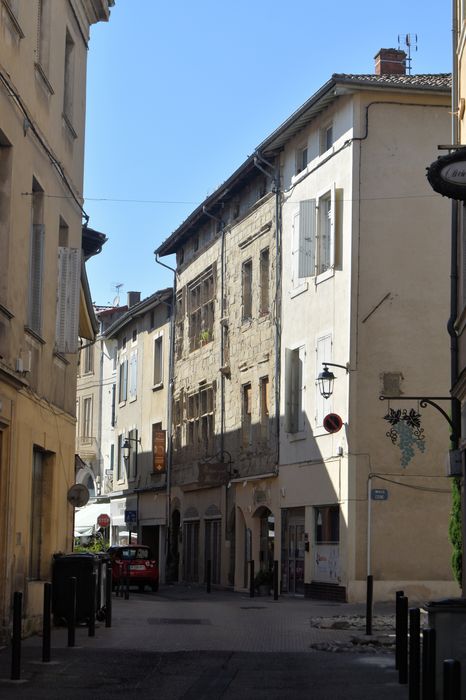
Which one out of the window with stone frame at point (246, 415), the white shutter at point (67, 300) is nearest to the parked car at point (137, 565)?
the window with stone frame at point (246, 415)

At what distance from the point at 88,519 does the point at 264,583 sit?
21.9 meters

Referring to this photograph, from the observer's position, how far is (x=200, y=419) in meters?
42.2

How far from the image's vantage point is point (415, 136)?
2942cm

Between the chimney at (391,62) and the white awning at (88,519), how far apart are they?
25.2 m

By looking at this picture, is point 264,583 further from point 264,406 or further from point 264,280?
point 264,280

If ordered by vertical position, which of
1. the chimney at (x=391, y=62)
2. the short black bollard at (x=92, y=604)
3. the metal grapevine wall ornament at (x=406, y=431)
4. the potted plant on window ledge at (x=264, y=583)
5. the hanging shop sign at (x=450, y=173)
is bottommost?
the potted plant on window ledge at (x=264, y=583)

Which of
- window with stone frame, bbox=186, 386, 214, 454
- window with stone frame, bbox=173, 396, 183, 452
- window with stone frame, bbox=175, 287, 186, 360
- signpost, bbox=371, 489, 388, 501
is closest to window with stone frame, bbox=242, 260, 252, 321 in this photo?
window with stone frame, bbox=186, 386, 214, 454

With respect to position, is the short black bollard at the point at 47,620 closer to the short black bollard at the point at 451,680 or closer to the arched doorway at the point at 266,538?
the short black bollard at the point at 451,680

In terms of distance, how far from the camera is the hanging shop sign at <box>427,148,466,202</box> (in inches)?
542

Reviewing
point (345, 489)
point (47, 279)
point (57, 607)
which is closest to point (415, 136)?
point (345, 489)

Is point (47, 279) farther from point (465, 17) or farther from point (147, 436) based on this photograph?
point (147, 436)

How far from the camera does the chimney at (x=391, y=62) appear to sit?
3353cm

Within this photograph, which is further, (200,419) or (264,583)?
(200,419)

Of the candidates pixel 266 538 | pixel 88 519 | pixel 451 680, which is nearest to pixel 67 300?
pixel 451 680
